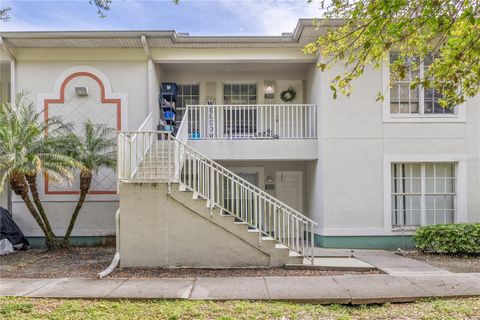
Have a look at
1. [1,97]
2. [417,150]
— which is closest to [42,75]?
[1,97]

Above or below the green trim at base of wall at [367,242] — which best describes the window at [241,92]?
above

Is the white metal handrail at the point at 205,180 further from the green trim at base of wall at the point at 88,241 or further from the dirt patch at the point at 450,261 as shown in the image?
the green trim at base of wall at the point at 88,241

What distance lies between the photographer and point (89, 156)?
33.6 feet

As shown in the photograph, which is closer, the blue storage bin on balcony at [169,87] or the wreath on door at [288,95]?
the blue storage bin on balcony at [169,87]

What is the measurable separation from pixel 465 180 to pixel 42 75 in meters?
12.8

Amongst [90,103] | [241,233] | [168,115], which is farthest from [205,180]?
[90,103]

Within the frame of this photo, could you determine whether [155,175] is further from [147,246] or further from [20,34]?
[20,34]

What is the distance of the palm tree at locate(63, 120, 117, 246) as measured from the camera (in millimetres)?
10148

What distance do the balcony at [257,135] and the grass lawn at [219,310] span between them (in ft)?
17.8

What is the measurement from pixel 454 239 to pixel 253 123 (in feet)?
21.4

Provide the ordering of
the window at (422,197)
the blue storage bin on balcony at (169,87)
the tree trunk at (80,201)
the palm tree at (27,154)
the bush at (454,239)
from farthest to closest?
1. the blue storage bin on balcony at (169,87)
2. the window at (422,197)
3. the tree trunk at (80,201)
4. the bush at (454,239)
5. the palm tree at (27,154)

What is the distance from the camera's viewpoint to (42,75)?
37.2 feet

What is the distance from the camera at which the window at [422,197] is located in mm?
11016

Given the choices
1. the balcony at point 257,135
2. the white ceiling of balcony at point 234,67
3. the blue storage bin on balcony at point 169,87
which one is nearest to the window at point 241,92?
the white ceiling of balcony at point 234,67
